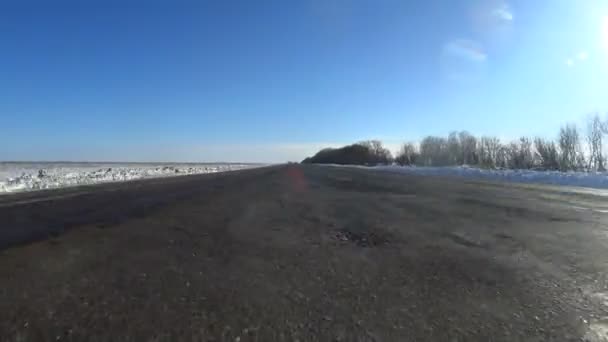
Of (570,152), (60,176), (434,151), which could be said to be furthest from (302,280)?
(434,151)

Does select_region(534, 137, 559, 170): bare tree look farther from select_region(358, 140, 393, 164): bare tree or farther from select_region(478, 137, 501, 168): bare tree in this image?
select_region(358, 140, 393, 164): bare tree

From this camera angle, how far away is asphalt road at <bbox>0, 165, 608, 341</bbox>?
231cm

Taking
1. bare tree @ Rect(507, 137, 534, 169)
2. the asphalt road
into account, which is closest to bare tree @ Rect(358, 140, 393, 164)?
bare tree @ Rect(507, 137, 534, 169)

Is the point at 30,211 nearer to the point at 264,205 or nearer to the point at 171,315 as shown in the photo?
the point at 264,205

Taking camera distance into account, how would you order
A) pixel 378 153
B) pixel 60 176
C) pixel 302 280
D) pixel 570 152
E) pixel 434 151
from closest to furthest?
pixel 302 280 → pixel 60 176 → pixel 570 152 → pixel 434 151 → pixel 378 153

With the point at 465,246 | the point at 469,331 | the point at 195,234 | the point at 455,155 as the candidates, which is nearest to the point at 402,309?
the point at 469,331

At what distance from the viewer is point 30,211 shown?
26.4ft

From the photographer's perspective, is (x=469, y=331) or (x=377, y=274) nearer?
(x=469, y=331)

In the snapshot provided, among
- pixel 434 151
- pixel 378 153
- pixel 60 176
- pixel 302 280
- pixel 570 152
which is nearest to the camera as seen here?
pixel 302 280

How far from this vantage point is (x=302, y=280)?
3262 millimetres

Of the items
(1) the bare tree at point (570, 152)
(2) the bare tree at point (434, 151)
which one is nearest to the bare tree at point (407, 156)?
(2) the bare tree at point (434, 151)

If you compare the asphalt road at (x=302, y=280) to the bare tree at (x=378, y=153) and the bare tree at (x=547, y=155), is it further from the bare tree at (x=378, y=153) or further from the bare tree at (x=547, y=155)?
the bare tree at (x=378, y=153)

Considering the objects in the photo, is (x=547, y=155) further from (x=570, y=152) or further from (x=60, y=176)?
(x=60, y=176)

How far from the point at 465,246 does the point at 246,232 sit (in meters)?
3.71
